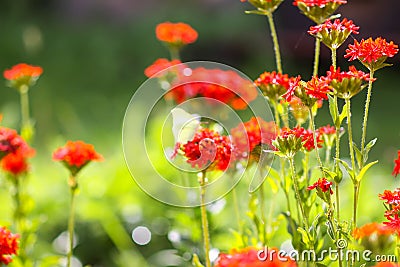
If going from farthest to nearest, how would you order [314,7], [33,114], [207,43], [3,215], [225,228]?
[207,43] < [33,114] < [3,215] < [225,228] < [314,7]

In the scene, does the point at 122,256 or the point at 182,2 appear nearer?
the point at 122,256

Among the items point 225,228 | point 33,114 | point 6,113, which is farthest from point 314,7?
point 33,114

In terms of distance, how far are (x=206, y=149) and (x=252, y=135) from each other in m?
0.11

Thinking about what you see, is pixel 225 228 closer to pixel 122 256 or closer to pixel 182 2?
pixel 122 256

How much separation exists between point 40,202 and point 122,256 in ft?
1.50

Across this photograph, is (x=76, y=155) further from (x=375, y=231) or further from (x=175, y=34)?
(x=375, y=231)

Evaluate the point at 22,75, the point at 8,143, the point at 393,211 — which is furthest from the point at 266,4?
the point at 22,75

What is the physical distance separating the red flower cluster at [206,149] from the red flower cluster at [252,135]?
0.20 feet

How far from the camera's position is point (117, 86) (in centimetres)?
402

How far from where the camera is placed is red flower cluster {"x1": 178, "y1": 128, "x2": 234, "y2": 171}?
1139 mm

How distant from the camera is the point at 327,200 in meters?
1.04

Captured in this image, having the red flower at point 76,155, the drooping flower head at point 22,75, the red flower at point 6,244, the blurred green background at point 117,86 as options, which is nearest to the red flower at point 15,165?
the blurred green background at point 117,86

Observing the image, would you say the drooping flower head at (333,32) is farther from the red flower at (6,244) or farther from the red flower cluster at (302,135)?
the red flower at (6,244)

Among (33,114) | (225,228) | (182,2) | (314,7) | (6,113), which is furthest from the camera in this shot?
(182,2)
